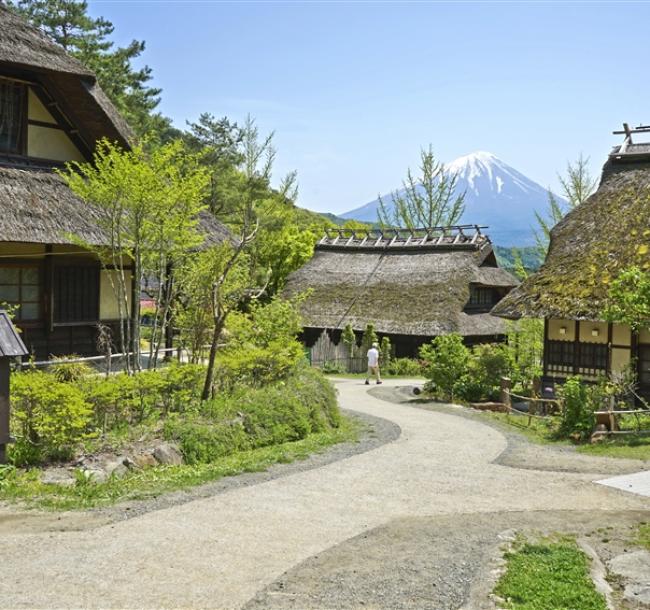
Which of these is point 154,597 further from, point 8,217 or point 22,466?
point 8,217

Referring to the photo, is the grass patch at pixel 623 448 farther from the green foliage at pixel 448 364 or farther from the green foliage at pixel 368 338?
the green foliage at pixel 368 338

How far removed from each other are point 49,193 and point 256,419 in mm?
8082

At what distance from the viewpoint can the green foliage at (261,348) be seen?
15492mm

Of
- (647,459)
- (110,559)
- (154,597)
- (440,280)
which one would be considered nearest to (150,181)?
(110,559)

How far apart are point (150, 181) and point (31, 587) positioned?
29.2 feet

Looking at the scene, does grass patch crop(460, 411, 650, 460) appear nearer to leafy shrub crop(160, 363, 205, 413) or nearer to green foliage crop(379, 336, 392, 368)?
leafy shrub crop(160, 363, 205, 413)

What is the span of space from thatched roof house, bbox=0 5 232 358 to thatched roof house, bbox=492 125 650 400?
9.83m

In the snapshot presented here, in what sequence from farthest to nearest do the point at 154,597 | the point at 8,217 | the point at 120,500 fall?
the point at 8,217
the point at 120,500
the point at 154,597

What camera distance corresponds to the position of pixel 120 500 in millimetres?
9453

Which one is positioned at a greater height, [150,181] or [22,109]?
[22,109]

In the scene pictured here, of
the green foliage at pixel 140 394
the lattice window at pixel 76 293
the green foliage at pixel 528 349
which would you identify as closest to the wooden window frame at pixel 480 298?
the green foliage at pixel 528 349

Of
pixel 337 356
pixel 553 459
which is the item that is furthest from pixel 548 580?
pixel 337 356

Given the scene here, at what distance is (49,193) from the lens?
17750 millimetres

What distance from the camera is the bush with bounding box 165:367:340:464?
1202cm
